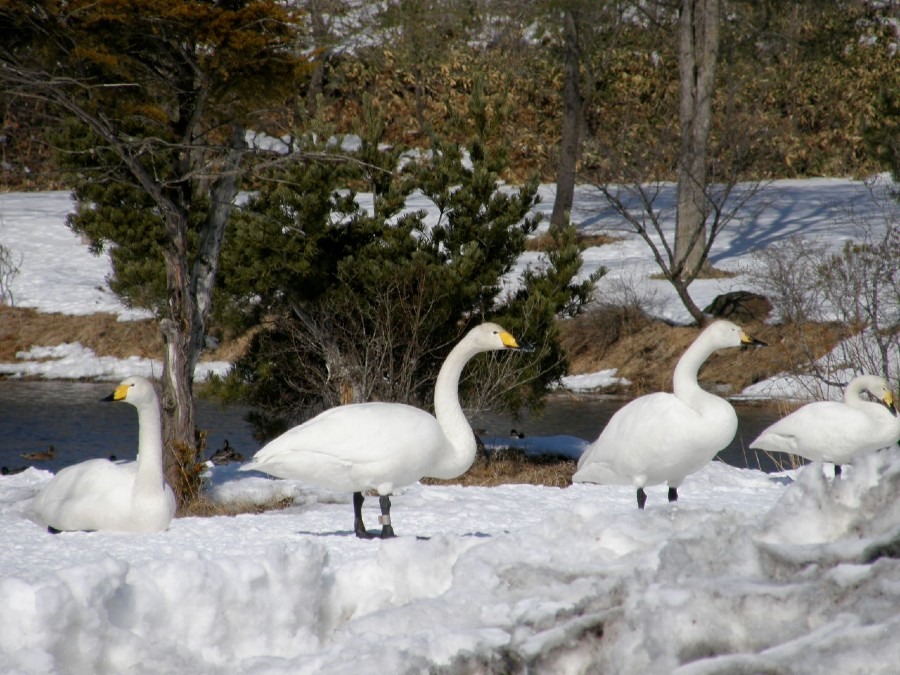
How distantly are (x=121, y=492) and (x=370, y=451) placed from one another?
68.1 inches

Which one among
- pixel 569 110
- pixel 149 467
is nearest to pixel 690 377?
pixel 149 467

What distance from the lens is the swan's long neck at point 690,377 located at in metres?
7.07

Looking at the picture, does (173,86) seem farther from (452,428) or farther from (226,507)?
(452,428)

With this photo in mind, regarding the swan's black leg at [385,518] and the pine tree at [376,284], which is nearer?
the swan's black leg at [385,518]

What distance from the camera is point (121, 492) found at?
6.76 metres

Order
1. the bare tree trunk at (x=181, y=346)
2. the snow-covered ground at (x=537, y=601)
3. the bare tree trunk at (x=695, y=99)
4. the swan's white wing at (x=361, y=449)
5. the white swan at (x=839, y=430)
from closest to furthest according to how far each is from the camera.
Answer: the snow-covered ground at (x=537, y=601)
the swan's white wing at (x=361, y=449)
the white swan at (x=839, y=430)
the bare tree trunk at (x=181, y=346)
the bare tree trunk at (x=695, y=99)

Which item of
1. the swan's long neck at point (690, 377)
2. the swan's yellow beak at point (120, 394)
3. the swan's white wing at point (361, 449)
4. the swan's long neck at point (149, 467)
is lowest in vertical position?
the swan's long neck at point (149, 467)

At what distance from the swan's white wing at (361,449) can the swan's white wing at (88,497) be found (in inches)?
39.2

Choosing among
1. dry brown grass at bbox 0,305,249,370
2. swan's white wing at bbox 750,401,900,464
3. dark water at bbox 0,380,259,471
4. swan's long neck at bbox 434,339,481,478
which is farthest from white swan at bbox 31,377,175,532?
dry brown grass at bbox 0,305,249,370

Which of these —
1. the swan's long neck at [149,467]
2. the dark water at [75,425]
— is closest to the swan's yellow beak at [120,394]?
the swan's long neck at [149,467]

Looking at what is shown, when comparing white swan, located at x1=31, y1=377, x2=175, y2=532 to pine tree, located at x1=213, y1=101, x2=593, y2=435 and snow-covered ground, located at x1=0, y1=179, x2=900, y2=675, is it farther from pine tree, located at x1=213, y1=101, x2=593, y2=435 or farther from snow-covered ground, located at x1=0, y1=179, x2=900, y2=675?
pine tree, located at x1=213, y1=101, x2=593, y2=435

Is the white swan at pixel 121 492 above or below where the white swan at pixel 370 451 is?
below

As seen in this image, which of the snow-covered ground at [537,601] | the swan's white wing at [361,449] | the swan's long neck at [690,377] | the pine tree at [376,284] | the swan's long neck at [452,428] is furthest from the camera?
the pine tree at [376,284]

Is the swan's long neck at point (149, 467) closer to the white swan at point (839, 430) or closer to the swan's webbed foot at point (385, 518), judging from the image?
the swan's webbed foot at point (385, 518)
